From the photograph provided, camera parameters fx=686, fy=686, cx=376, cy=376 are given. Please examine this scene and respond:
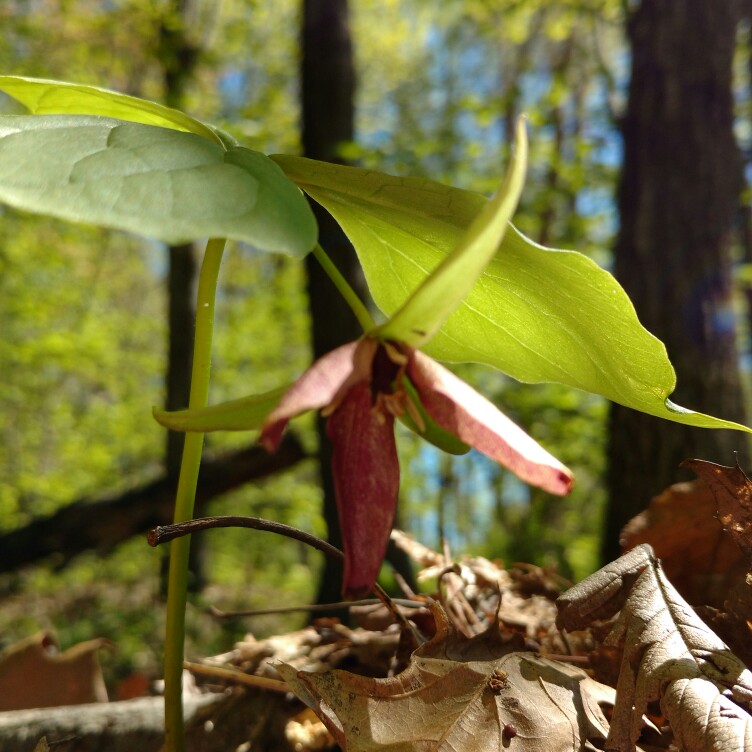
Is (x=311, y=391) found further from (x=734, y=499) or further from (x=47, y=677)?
(x=47, y=677)

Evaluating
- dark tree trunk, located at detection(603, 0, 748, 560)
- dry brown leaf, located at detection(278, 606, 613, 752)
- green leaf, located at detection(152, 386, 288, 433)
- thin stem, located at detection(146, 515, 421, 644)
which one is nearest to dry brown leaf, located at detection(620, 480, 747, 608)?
dry brown leaf, located at detection(278, 606, 613, 752)

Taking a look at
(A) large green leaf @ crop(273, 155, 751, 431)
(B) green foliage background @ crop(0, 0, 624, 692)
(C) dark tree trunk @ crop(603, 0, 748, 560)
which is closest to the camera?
(A) large green leaf @ crop(273, 155, 751, 431)

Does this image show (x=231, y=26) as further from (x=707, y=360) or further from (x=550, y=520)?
(x=707, y=360)

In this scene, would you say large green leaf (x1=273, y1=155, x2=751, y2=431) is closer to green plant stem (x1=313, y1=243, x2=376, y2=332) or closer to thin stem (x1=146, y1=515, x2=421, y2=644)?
green plant stem (x1=313, y1=243, x2=376, y2=332)

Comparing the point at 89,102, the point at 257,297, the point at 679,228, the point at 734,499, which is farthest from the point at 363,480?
the point at 257,297

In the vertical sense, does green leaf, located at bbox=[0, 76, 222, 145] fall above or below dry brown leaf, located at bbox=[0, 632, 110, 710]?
above

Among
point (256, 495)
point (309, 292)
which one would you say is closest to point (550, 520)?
point (256, 495)

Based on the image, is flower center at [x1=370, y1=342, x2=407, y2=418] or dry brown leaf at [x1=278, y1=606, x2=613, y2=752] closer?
flower center at [x1=370, y1=342, x2=407, y2=418]

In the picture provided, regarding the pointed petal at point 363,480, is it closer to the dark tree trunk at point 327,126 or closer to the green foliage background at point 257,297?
the dark tree trunk at point 327,126
